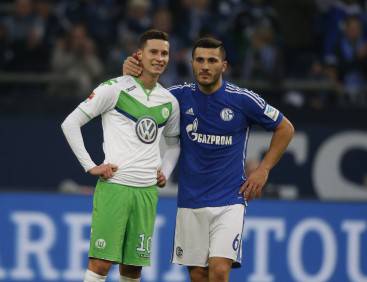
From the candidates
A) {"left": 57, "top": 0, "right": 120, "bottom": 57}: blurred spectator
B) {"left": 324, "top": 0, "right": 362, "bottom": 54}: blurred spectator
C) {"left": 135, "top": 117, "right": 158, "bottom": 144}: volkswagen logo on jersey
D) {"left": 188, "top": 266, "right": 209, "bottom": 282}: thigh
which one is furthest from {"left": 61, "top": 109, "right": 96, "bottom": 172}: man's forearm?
{"left": 324, "top": 0, "right": 362, "bottom": 54}: blurred spectator

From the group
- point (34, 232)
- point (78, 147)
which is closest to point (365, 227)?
point (34, 232)

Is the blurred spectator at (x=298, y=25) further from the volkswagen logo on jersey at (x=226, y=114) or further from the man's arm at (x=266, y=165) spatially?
the volkswagen logo on jersey at (x=226, y=114)

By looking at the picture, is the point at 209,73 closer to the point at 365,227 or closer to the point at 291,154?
the point at 365,227

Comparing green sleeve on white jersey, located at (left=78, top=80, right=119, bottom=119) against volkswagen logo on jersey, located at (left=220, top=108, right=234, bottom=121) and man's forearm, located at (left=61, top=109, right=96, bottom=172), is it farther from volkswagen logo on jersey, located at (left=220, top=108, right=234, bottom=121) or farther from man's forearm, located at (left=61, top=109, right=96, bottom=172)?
volkswagen logo on jersey, located at (left=220, top=108, right=234, bottom=121)

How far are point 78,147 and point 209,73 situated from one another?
1099 millimetres

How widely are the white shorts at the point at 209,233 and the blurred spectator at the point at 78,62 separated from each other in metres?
5.93

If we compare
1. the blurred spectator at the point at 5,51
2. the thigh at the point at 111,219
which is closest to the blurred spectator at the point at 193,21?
the blurred spectator at the point at 5,51

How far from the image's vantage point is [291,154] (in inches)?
619

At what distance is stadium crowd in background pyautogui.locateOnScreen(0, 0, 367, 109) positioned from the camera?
15688mm

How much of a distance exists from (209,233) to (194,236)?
0.38 feet

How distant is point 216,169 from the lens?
32.3 feet

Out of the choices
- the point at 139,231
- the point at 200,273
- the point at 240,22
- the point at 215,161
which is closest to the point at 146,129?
the point at 215,161

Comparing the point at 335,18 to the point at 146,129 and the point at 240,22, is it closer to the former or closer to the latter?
the point at 240,22

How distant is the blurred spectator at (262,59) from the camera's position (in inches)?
631
